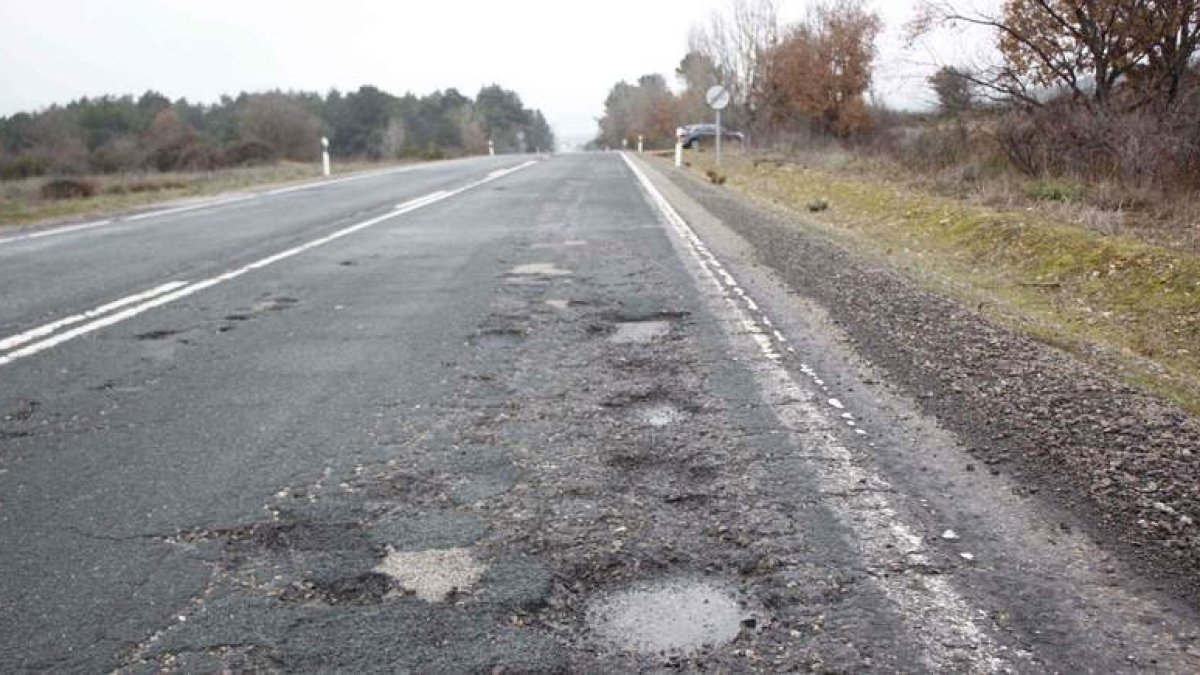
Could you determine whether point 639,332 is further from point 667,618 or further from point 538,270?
point 667,618

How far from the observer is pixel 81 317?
603 cm

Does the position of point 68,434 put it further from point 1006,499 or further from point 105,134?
point 105,134

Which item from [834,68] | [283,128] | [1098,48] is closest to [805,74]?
[834,68]

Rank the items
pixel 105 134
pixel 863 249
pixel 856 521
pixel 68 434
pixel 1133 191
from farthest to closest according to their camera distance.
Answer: pixel 105 134 < pixel 1133 191 < pixel 863 249 < pixel 68 434 < pixel 856 521

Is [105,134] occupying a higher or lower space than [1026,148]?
higher

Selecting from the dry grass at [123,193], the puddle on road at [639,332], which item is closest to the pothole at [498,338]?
the puddle on road at [639,332]

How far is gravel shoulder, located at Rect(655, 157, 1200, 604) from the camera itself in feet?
9.77

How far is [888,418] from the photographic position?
4.07 m

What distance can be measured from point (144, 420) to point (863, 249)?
771cm

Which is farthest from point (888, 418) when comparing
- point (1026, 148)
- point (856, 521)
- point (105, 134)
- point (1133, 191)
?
point (105, 134)

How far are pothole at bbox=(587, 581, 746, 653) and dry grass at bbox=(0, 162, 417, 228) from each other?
13.5m

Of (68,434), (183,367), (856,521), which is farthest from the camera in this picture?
(183,367)

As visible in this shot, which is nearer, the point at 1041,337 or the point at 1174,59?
the point at 1041,337

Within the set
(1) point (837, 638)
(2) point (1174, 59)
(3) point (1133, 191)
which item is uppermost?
(2) point (1174, 59)
